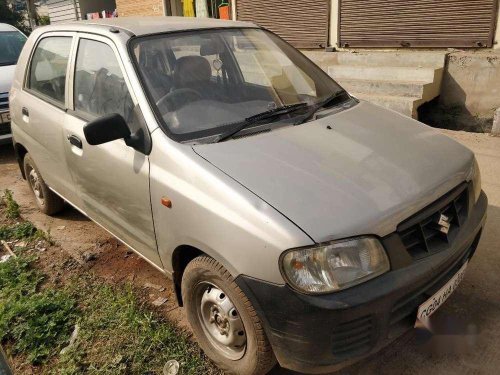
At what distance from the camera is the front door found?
255 centimetres

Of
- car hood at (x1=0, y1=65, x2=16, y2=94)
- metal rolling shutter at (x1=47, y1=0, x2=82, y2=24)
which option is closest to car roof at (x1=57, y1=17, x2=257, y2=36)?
car hood at (x1=0, y1=65, x2=16, y2=94)

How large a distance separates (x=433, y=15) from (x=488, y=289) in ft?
17.7

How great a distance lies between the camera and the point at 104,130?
2.32 m

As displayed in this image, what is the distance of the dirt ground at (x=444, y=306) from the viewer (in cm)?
236

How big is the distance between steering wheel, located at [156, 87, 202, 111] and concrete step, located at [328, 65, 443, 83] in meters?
4.87

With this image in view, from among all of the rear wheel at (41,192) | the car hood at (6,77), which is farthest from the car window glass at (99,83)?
the car hood at (6,77)

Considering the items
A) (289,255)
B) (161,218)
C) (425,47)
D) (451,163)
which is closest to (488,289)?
(451,163)

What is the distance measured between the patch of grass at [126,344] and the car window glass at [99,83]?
4.18 ft

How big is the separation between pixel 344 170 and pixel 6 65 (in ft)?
21.8

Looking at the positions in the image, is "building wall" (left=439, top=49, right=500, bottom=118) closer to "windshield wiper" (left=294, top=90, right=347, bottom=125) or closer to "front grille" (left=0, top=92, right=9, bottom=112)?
"windshield wiper" (left=294, top=90, right=347, bottom=125)

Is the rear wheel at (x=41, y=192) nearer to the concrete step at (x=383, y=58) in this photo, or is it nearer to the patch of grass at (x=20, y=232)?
the patch of grass at (x=20, y=232)

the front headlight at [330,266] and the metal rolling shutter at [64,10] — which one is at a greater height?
the metal rolling shutter at [64,10]

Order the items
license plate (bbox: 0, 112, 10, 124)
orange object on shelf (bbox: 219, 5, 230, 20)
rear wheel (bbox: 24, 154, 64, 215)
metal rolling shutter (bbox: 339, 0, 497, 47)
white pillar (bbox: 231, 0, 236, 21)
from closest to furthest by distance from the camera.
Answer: rear wheel (bbox: 24, 154, 64, 215) → license plate (bbox: 0, 112, 10, 124) → metal rolling shutter (bbox: 339, 0, 497, 47) → white pillar (bbox: 231, 0, 236, 21) → orange object on shelf (bbox: 219, 5, 230, 20)

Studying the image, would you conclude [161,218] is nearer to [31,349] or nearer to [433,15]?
[31,349]
